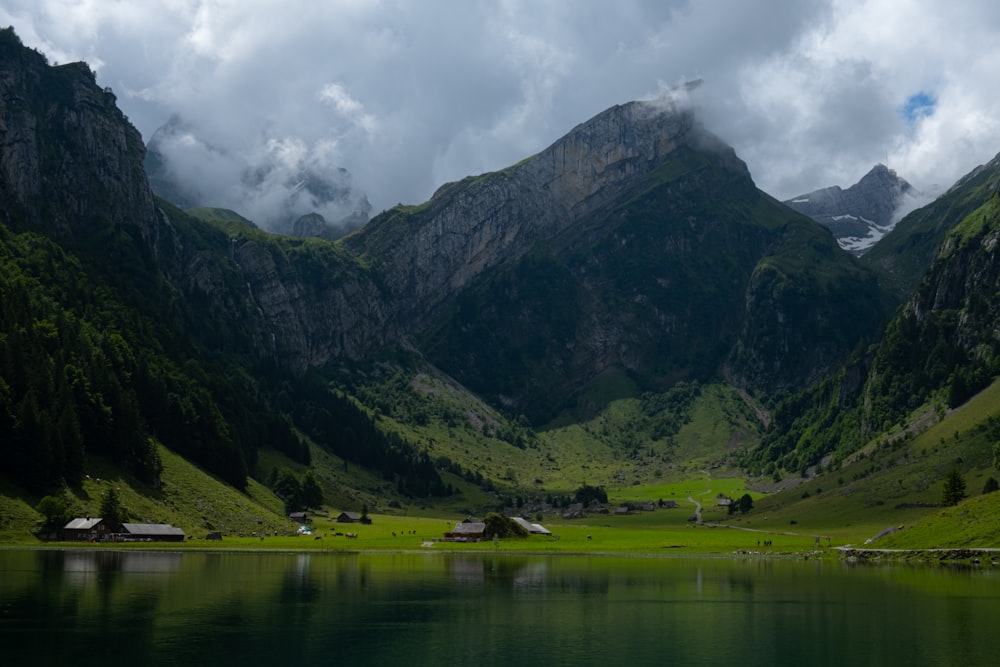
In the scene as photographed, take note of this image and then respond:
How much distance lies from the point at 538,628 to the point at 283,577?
4229cm

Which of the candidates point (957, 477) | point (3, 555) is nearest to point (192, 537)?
point (3, 555)

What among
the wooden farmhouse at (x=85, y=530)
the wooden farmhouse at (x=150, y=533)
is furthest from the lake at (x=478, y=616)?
the wooden farmhouse at (x=150, y=533)

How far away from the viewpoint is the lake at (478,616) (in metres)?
52.8

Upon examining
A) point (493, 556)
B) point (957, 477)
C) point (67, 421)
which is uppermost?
point (67, 421)

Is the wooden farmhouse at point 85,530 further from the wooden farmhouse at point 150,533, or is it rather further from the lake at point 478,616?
the lake at point 478,616

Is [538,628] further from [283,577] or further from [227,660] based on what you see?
[283,577]

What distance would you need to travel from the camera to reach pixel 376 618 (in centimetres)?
6769

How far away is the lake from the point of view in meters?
52.8

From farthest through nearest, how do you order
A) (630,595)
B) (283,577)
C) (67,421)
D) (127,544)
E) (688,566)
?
(67,421) → (127,544) → (688,566) → (283,577) → (630,595)

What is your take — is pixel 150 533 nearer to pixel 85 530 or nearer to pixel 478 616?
pixel 85 530

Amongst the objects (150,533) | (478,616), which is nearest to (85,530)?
(150,533)

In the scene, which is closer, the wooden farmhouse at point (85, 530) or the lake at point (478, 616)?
the lake at point (478, 616)

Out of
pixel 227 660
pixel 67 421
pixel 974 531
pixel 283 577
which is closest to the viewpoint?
pixel 227 660

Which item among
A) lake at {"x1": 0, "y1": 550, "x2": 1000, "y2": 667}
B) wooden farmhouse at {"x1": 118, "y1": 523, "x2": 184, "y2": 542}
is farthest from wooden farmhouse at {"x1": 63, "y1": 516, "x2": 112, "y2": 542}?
lake at {"x1": 0, "y1": 550, "x2": 1000, "y2": 667}
